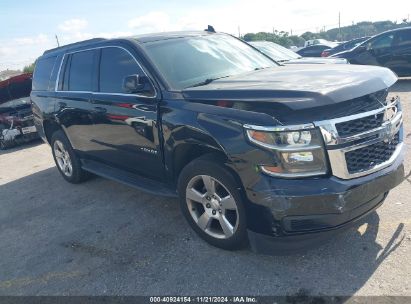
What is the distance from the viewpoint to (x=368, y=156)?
303 centimetres

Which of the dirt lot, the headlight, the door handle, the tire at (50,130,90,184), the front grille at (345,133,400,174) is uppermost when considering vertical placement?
the door handle

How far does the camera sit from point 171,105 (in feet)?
12.0

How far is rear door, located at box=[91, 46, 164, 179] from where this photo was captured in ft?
13.1

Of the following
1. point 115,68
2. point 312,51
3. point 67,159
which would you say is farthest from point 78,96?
point 312,51

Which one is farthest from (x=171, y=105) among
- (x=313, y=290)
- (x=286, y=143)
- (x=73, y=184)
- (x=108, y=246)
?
(x=73, y=184)

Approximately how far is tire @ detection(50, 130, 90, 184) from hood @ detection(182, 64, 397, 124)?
2925 millimetres

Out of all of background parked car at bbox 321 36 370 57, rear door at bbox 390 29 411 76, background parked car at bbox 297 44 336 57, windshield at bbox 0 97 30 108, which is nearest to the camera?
windshield at bbox 0 97 30 108

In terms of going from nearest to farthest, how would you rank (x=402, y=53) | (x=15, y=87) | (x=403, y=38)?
(x=15, y=87)
(x=402, y=53)
(x=403, y=38)

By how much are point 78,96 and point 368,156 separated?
3724mm

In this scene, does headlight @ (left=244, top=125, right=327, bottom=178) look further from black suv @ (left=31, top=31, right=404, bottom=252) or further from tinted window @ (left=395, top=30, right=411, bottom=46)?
tinted window @ (left=395, top=30, right=411, bottom=46)

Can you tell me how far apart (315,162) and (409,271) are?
1.11 meters

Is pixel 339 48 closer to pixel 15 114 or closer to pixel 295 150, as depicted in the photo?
pixel 15 114

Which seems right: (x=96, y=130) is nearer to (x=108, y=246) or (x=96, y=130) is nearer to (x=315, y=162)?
(x=108, y=246)

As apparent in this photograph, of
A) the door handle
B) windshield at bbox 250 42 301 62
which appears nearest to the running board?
the door handle
